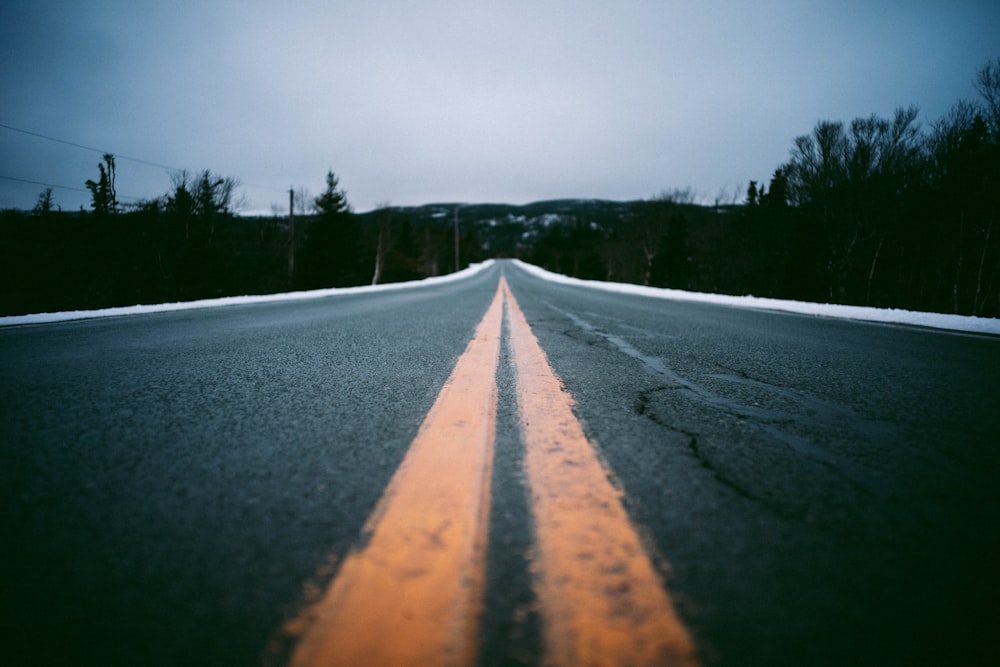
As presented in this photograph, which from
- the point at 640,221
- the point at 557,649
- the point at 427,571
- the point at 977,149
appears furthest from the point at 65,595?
the point at 640,221

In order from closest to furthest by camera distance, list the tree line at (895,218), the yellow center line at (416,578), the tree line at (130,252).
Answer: the yellow center line at (416,578), the tree line at (895,218), the tree line at (130,252)

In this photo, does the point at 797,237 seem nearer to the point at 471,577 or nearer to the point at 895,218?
the point at 895,218

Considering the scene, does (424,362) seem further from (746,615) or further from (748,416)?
(746,615)

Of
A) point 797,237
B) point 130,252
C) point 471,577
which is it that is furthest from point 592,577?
point 130,252

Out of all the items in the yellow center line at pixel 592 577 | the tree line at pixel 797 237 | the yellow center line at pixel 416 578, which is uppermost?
the tree line at pixel 797 237

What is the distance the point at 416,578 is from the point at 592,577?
312mm

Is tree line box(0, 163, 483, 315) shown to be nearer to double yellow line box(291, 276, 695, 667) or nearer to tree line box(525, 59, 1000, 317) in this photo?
double yellow line box(291, 276, 695, 667)

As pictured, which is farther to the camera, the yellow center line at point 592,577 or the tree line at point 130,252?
the tree line at point 130,252

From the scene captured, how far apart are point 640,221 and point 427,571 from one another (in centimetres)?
4616

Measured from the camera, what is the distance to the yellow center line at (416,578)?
0.61 m

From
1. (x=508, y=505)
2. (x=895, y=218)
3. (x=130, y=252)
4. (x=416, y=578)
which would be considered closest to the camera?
(x=416, y=578)

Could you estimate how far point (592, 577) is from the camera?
0.74m

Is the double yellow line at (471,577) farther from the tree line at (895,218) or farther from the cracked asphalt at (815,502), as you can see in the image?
the tree line at (895,218)

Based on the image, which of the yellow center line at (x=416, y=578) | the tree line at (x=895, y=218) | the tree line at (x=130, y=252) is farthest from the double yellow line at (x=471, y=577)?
Result: the tree line at (x=130, y=252)
